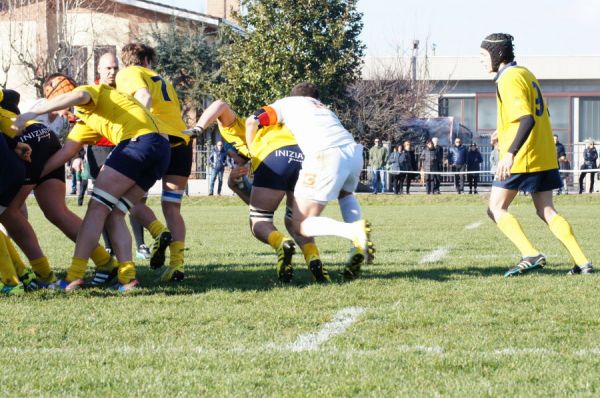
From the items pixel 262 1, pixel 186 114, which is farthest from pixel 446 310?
pixel 186 114

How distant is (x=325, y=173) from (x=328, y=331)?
7.25 ft

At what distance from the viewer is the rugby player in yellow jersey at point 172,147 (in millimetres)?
7910

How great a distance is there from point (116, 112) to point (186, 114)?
33494 mm

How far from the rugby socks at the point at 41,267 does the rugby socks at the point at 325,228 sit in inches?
80.9

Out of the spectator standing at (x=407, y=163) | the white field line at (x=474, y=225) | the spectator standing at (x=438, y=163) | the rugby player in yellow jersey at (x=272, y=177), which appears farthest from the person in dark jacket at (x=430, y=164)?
the rugby player in yellow jersey at (x=272, y=177)

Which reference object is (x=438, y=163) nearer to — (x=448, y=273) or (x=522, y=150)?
(x=448, y=273)

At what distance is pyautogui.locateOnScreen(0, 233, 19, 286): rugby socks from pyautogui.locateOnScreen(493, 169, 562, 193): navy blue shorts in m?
3.97

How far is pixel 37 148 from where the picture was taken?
7473mm

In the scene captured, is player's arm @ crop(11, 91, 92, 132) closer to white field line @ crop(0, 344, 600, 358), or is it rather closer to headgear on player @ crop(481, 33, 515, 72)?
white field line @ crop(0, 344, 600, 358)

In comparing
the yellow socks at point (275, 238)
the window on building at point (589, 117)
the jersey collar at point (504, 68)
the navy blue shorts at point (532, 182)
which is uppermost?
the window on building at point (589, 117)

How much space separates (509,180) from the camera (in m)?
7.98

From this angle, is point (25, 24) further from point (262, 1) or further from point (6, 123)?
point (6, 123)

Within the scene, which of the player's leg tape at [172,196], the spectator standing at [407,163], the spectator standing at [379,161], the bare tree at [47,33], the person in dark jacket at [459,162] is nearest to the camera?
the player's leg tape at [172,196]

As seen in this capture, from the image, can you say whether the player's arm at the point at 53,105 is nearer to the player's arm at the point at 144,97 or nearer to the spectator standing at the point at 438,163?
the player's arm at the point at 144,97
